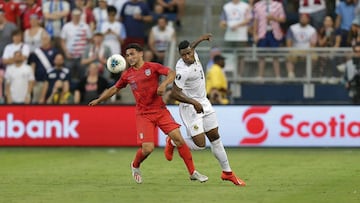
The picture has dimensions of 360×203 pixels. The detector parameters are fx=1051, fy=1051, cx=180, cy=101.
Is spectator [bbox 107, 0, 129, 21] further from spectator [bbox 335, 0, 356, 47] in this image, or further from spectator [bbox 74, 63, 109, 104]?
spectator [bbox 335, 0, 356, 47]

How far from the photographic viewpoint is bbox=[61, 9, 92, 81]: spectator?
2517 centimetres

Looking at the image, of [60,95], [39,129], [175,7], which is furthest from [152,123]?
[175,7]

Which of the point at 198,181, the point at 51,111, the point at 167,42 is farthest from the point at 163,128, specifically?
the point at 167,42

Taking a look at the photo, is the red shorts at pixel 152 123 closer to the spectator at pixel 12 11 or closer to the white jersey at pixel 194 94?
the white jersey at pixel 194 94

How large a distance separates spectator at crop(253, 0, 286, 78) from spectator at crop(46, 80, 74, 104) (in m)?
4.66

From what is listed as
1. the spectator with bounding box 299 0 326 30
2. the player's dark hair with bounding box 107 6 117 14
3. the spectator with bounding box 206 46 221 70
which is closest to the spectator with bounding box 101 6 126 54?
the player's dark hair with bounding box 107 6 117 14

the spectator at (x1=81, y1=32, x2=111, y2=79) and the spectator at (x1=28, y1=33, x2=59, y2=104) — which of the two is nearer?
the spectator at (x1=28, y1=33, x2=59, y2=104)

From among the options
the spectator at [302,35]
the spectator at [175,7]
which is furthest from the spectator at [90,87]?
the spectator at [302,35]

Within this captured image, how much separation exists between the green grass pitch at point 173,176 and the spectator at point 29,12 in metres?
4.21

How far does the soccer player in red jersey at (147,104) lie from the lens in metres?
15.0

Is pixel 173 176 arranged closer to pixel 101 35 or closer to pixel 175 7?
pixel 101 35

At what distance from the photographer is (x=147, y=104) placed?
49.8 feet

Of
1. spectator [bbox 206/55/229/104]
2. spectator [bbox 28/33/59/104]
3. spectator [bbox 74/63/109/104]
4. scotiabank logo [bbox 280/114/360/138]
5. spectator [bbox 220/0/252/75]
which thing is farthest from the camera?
spectator [bbox 220/0/252/75]

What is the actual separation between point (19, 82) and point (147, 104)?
9.75m
